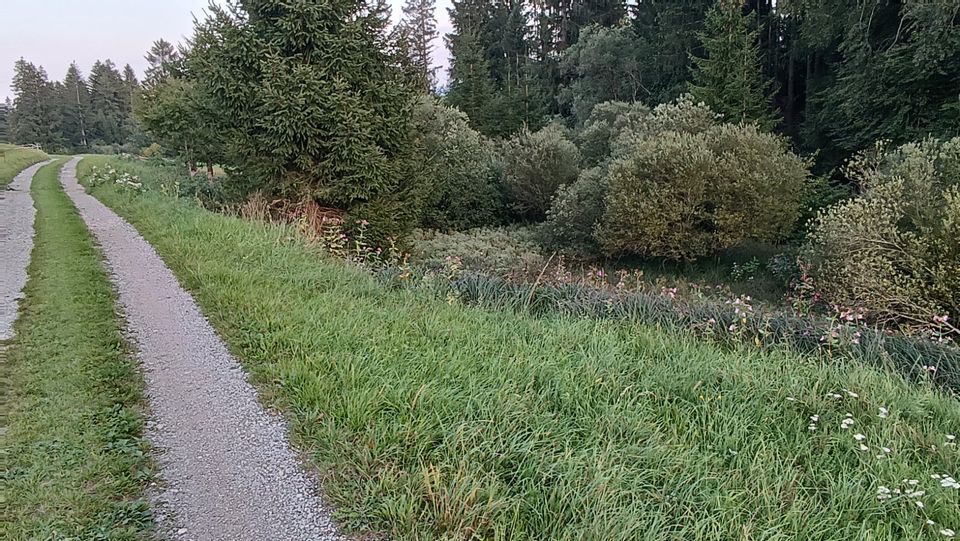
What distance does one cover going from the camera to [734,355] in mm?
4164

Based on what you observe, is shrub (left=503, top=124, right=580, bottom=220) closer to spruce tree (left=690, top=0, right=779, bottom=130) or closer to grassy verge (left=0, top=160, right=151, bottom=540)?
spruce tree (left=690, top=0, right=779, bottom=130)

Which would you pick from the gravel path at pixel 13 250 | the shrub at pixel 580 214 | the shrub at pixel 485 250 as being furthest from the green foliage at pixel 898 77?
the gravel path at pixel 13 250

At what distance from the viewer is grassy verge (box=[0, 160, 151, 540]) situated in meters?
2.15

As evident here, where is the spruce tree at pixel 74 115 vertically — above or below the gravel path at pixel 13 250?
above

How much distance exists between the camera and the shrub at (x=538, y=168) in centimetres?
1900

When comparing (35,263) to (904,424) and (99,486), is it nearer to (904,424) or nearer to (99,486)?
(99,486)

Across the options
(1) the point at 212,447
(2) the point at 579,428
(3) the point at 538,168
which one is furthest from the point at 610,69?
(1) the point at 212,447

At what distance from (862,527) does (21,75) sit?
285 ft

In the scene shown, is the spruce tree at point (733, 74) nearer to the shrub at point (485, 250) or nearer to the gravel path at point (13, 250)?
the shrub at point (485, 250)

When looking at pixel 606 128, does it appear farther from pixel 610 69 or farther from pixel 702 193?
pixel 610 69

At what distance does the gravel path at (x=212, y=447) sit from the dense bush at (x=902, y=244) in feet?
29.2

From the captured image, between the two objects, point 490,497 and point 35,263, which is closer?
point 490,497

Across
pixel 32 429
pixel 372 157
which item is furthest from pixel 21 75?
pixel 32 429

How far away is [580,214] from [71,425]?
552 inches
